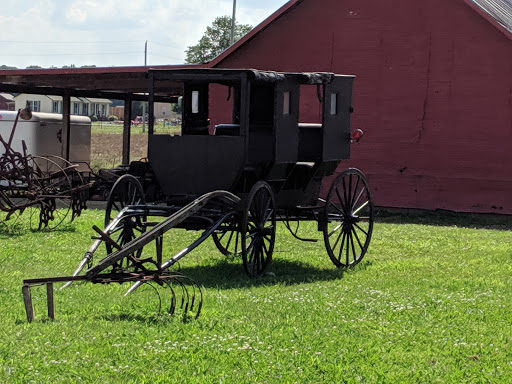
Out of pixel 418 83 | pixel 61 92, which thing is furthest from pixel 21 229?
pixel 61 92

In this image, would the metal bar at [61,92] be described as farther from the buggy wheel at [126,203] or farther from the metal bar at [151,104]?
the metal bar at [151,104]

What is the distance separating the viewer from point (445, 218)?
2062 cm

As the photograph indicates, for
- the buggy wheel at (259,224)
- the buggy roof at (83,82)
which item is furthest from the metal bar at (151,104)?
the buggy roof at (83,82)

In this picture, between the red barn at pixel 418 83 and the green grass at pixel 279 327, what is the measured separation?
795cm

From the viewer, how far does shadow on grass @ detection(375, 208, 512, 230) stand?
1995 centimetres

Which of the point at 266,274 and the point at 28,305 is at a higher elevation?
the point at 28,305

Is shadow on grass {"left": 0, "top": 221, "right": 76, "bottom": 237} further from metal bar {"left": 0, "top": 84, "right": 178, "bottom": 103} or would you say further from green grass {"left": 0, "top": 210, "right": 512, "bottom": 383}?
metal bar {"left": 0, "top": 84, "right": 178, "bottom": 103}

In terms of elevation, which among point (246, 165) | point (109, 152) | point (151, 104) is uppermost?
point (151, 104)

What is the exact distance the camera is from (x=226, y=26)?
98.4 meters

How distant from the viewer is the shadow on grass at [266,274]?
10891mm

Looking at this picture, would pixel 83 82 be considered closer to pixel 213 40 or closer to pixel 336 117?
pixel 336 117

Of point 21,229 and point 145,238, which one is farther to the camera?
point 21,229

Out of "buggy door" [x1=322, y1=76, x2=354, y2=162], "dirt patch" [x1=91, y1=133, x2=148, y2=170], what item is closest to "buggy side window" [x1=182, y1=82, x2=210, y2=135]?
"buggy door" [x1=322, y1=76, x2=354, y2=162]

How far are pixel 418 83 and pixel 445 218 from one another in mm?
3200
